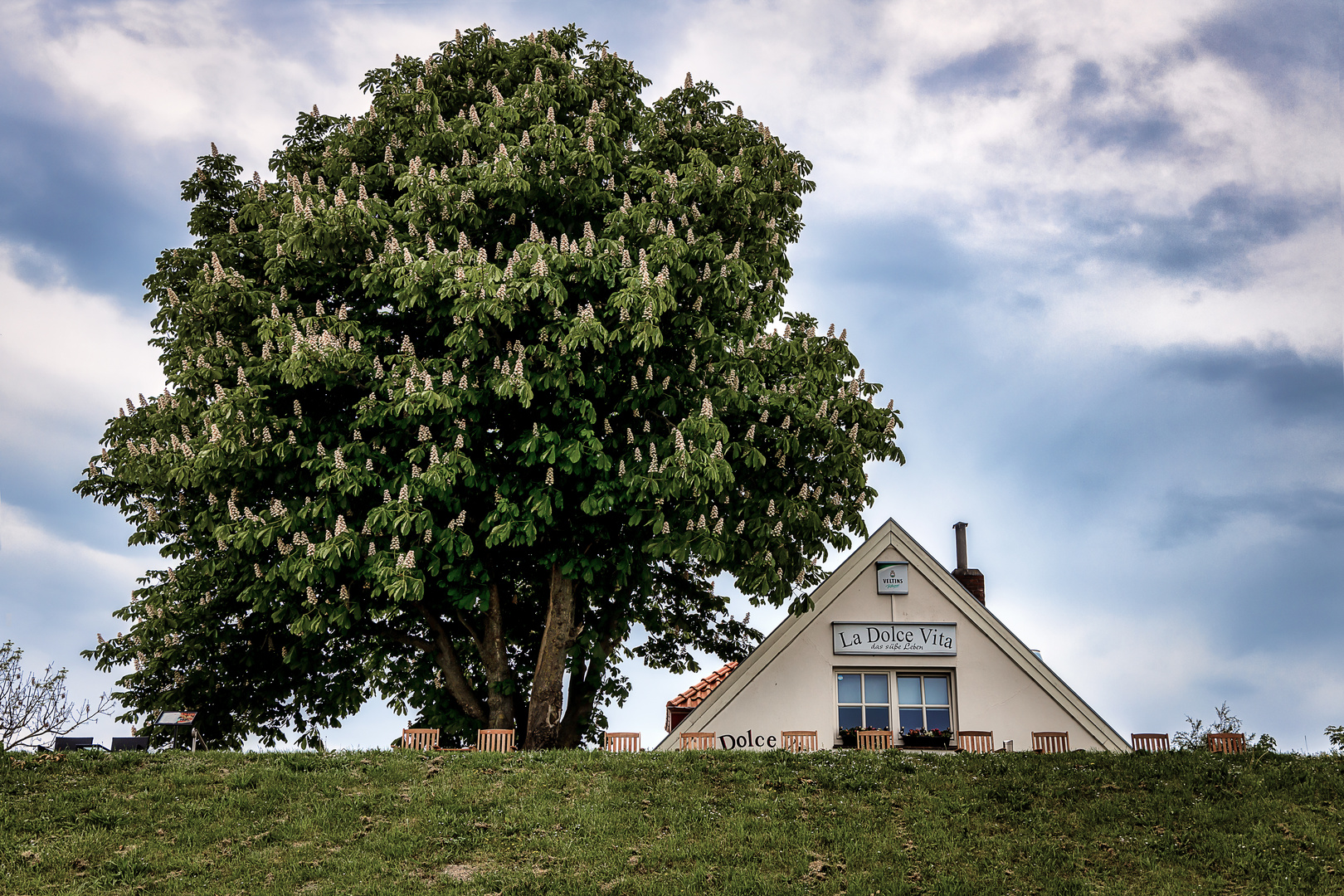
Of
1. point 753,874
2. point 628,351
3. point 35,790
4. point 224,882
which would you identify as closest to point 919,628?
point 628,351

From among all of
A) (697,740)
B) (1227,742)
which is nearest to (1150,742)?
(1227,742)

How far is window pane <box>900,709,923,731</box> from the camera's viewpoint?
24078 millimetres

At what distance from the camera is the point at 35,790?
54.5 ft

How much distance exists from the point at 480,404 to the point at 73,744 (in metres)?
9.81

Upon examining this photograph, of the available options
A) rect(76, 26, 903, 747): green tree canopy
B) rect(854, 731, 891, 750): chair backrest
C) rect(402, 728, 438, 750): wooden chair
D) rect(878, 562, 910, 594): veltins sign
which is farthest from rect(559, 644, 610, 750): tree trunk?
rect(878, 562, 910, 594): veltins sign

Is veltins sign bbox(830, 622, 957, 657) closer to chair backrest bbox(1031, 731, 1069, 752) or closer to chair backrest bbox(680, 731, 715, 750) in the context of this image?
chair backrest bbox(1031, 731, 1069, 752)

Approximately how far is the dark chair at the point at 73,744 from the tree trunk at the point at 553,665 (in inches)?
314

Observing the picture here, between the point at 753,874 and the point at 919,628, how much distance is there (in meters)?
11.7

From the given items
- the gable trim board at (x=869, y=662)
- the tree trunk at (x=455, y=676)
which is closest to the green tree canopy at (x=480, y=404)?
the tree trunk at (x=455, y=676)

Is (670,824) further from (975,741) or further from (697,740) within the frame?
(975,741)

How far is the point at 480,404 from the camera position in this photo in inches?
757

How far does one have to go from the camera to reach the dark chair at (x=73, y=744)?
19406mm

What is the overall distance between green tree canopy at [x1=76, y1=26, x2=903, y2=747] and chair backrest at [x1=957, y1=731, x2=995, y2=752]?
428cm

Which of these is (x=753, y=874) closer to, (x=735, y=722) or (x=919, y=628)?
(x=735, y=722)
